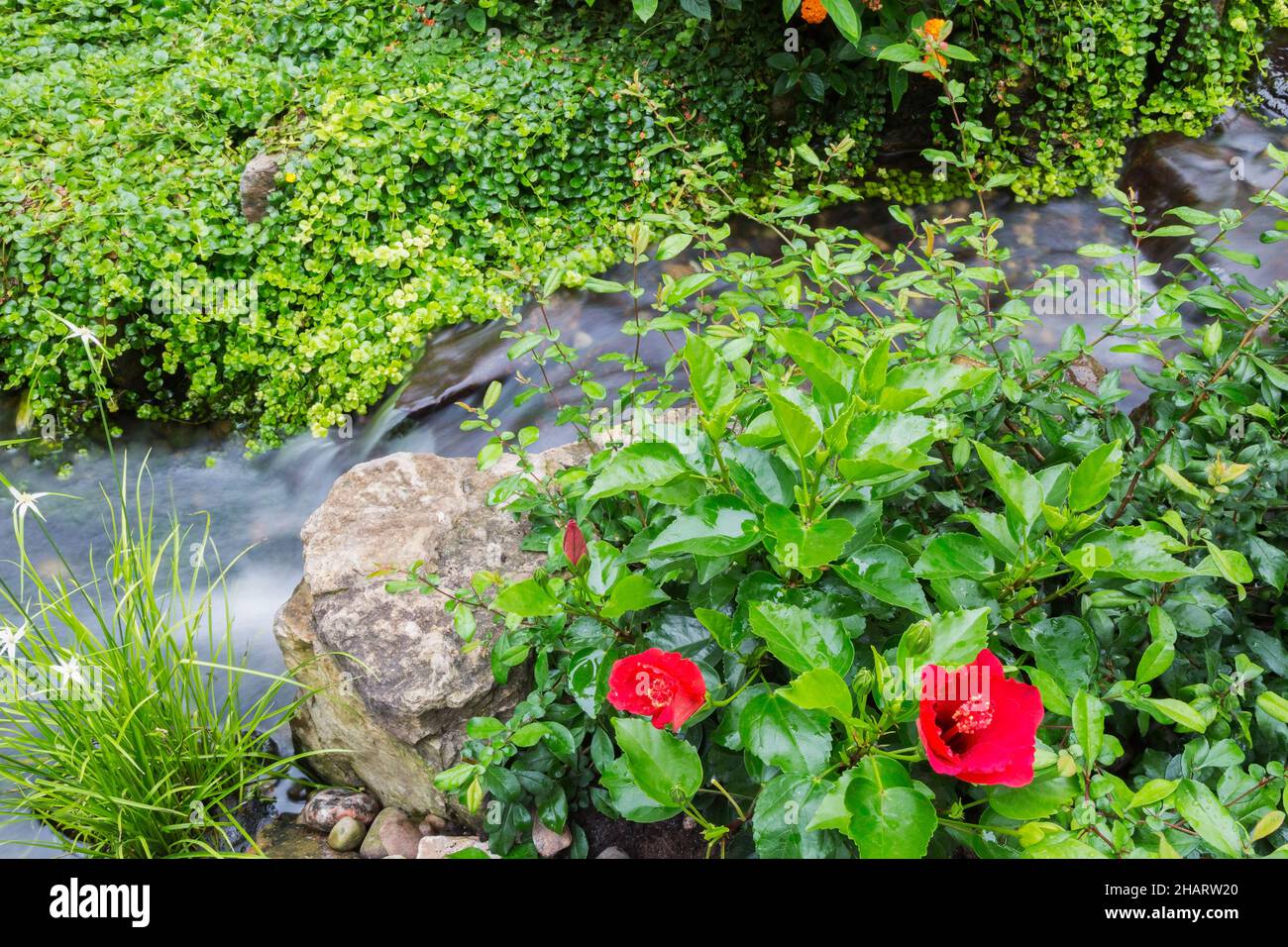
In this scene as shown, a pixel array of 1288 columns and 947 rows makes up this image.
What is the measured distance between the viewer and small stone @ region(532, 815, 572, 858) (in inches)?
75.1

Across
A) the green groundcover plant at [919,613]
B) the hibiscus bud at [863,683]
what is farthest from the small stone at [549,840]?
the hibiscus bud at [863,683]

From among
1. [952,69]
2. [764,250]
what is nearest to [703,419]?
[764,250]

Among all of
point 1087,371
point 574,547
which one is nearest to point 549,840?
point 574,547

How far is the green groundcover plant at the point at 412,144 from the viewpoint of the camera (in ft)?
13.5

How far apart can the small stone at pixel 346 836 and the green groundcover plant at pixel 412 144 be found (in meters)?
2.08

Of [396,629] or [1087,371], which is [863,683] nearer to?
[396,629]

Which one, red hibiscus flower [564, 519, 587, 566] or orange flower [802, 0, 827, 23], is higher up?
orange flower [802, 0, 827, 23]

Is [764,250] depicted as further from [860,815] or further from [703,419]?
[860,815]

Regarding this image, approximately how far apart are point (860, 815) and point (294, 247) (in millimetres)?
3926

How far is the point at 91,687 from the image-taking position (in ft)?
7.22

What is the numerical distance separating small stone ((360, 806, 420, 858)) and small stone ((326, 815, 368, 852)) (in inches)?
0.9

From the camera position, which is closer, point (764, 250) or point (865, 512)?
point (865, 512)

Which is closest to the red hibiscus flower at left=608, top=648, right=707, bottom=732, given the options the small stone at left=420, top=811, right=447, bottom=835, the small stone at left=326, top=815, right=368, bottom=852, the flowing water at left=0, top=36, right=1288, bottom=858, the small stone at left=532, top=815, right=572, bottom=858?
the small stone at left=532, top=815, right=572, bottom=858

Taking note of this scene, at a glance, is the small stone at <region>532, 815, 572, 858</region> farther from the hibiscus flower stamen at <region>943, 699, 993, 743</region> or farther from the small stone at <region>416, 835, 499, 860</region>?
the hibiscus flower stamen at <region>943, 699, 993, 743</region>
